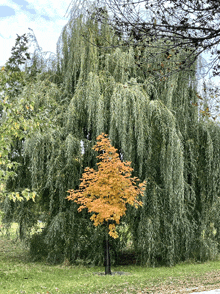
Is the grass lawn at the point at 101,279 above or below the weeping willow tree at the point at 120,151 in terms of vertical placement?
below

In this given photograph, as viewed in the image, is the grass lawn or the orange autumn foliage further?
the orange autumn foliage

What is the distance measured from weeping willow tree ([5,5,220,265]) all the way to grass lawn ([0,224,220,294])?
1.59 ft

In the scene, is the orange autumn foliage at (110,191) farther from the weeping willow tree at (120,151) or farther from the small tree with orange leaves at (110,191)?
the weeping willow tree at (120,151)

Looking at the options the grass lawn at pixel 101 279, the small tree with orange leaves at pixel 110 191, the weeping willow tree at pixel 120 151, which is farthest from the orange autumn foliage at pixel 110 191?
the grass lawn at pixel 101 279

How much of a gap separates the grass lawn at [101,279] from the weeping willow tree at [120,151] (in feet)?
1.59

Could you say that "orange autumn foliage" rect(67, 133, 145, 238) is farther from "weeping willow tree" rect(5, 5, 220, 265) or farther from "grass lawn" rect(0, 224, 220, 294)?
"grass lawn" rect(0, 224, 220, 294)

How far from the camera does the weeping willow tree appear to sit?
9.41 meters

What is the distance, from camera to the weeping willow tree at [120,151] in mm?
9406

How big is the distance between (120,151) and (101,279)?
11.8 ft

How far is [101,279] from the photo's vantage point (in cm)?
796

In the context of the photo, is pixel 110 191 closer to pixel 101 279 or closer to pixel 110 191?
pixel 110 191

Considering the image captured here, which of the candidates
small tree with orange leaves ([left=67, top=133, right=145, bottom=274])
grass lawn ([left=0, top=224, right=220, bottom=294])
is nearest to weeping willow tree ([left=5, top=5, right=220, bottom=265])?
grass lawn ([left=0, top=224, right=220, bottom=294])

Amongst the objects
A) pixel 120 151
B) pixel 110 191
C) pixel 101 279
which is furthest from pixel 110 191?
pixel 101 279

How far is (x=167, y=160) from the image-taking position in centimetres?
952
